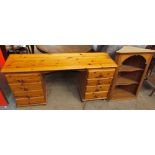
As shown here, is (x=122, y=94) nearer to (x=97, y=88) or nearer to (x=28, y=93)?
(x=97, y=88)

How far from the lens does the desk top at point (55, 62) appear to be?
163cm

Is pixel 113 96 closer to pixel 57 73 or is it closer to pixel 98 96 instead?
pixel 98 96

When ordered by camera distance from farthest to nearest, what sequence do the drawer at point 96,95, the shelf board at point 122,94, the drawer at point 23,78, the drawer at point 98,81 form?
the shelf board at point 122,94 < the drawer at point 96,95 < the drawer at point 98,81 < the drawer at point 23,78

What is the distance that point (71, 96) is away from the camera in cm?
224

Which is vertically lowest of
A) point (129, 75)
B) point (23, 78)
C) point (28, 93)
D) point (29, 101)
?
point (29, 101)

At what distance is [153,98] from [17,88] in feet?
6.83

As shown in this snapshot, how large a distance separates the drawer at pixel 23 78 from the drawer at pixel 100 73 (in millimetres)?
644

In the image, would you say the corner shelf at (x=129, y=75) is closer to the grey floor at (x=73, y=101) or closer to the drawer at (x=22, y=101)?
the grey floor at (x=73, y=101)

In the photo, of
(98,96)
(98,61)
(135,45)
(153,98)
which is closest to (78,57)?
(98,61)

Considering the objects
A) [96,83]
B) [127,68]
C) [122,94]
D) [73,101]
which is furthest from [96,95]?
[127,68]

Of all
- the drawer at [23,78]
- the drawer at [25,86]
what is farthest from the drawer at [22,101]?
the drawer at [23,78]

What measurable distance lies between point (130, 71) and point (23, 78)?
154cm

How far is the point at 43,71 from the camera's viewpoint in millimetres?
1655

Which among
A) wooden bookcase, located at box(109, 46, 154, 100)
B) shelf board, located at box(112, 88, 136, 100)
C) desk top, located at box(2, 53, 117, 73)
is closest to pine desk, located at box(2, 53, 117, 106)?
desk top, located at box(2, 53, 117, 73)
